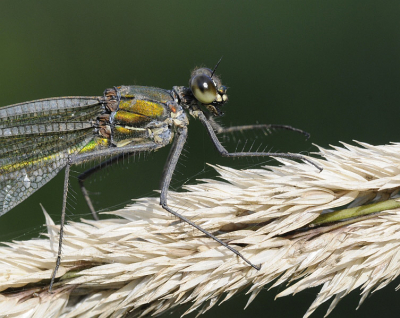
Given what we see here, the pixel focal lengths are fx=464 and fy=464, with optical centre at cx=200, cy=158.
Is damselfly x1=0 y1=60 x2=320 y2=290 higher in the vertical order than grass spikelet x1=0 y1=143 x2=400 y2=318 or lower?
higher

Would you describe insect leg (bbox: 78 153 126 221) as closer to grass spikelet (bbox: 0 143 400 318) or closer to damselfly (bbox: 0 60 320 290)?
damselfly (bbox: 0 60 320 290)

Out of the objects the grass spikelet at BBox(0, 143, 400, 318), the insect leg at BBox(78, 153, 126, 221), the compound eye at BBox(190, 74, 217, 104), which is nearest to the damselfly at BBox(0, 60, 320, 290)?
the compound eye at BBox(190, 74, 217, 104)

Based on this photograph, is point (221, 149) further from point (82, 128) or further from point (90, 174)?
point (90, 174)

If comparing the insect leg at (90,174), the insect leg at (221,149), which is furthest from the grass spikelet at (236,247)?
the insect leg at (90,174)

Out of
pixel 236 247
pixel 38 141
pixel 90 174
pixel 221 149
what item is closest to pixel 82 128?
pixel 38 141

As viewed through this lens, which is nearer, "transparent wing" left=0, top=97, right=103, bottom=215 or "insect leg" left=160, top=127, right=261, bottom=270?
"insect leg" left=160, top=127, right=261, bottom=270

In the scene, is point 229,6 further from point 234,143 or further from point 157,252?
point 157,252

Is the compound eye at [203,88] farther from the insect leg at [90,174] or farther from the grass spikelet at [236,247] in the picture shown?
the grass spikelet at [236,247]
